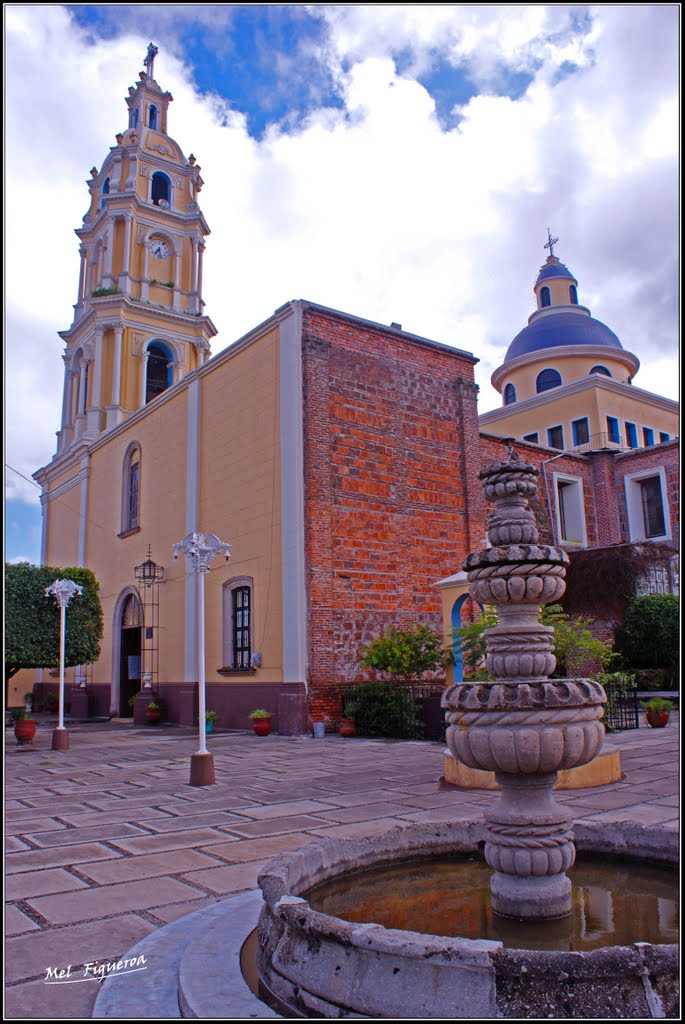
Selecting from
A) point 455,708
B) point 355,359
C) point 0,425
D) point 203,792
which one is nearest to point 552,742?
point 455,708

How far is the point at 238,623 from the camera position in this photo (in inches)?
645

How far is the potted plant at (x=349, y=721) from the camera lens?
13.7 m

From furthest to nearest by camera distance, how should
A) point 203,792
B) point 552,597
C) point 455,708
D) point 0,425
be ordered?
1. point 203,792
2. point 552,597
3. point 455,708
4. point 0,425

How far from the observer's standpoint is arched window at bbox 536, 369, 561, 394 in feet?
100

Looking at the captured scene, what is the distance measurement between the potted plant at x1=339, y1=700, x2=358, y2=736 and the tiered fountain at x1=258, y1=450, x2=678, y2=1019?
9414 mm

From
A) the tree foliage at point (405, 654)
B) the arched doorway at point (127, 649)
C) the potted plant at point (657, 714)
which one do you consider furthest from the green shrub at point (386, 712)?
the arched doorway at point (127, 649)

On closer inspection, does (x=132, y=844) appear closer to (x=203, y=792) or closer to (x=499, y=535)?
(x=203, y=792)

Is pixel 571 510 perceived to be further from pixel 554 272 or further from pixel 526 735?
pixel 526 735

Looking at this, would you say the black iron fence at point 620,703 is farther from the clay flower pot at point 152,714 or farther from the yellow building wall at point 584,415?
the yellow building wall at point 584,415

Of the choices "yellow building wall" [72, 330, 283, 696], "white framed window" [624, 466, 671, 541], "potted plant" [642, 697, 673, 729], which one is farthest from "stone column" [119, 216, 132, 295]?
"potted plant" [642, 697, 673, 729]

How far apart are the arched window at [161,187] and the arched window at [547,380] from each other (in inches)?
634

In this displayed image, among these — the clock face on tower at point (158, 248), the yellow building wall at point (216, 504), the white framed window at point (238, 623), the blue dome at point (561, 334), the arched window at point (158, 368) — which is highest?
the clock face on tower at point (158, 248)

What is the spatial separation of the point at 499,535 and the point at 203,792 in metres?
5.60

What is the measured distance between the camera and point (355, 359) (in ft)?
52.7
